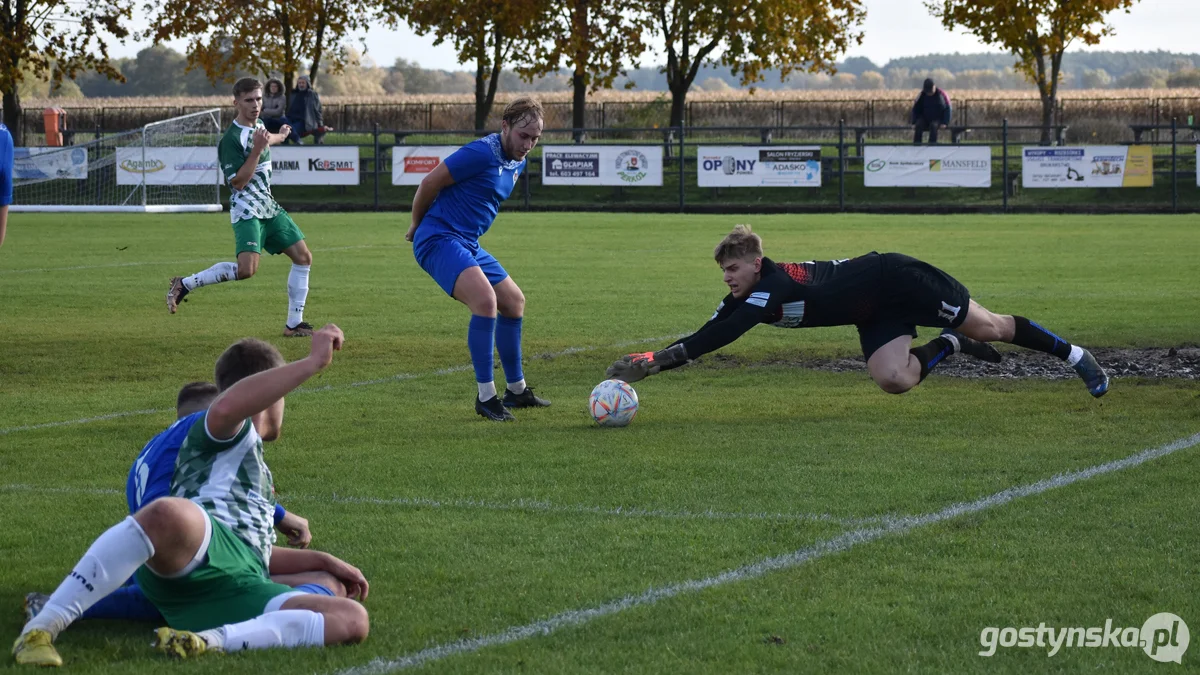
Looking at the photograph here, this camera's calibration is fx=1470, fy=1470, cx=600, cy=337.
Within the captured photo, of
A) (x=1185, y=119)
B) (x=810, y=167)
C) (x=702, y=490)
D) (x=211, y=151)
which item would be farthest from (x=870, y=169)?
(x=702, y=490)

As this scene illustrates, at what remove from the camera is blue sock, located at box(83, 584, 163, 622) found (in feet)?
15.5

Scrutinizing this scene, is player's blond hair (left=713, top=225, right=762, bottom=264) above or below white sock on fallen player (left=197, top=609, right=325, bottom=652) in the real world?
above

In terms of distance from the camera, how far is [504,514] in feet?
20.4

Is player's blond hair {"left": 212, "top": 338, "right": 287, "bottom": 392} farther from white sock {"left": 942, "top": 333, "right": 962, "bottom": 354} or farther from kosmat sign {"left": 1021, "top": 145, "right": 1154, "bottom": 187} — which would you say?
kosmat sign {"left": 1021, "top": 145, "right": 1154, "bottom": 187}

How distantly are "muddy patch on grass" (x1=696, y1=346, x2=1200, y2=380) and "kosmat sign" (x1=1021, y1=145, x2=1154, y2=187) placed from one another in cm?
2141

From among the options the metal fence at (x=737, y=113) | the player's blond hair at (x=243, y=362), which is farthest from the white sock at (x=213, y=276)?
the metal fence at (x=737, y=113)

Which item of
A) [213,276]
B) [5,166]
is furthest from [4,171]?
[213,276]

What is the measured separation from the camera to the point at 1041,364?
10.7 meters

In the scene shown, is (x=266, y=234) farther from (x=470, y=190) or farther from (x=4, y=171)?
(x=470, y=190)

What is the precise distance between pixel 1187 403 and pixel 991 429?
1.63m

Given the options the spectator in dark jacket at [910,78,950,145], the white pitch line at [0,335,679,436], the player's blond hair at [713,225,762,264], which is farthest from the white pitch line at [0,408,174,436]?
the spectator in dark jacket at [910,78,950,145]

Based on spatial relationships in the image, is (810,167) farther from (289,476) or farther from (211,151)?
(289,476)

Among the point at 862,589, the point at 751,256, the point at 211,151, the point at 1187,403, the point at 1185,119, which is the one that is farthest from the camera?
the point at 1185,119

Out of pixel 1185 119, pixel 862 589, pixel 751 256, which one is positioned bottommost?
pixel 862 589
